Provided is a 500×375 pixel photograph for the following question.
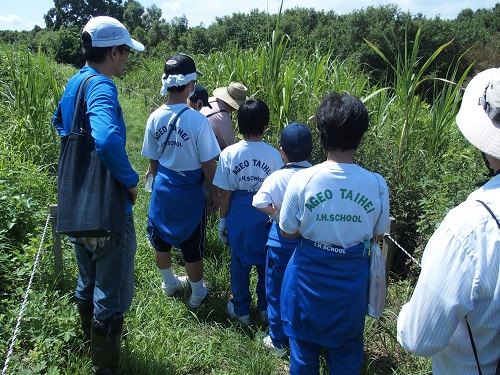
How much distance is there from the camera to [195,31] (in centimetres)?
2595

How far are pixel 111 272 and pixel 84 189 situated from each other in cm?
44

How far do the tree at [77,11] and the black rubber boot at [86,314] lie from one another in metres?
64.0

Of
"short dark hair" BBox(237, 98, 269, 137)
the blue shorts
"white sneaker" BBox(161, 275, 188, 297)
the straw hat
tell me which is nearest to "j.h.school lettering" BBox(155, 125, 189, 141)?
"short dark hair" BBox(237, 98, 269, 137)

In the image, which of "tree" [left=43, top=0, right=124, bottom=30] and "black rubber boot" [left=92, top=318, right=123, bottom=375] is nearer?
"black rubber boot" [left=92, top=318, right=123, bottom=375]

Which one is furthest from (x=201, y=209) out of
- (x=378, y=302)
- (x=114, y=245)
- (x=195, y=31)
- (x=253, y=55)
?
(x=195, y=31)

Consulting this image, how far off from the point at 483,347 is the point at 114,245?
1622 mm

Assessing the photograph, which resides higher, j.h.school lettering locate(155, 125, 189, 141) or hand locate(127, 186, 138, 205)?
j.h.school lettering locate(155, 125, 189, 141)

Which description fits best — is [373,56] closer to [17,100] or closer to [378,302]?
[17,100]

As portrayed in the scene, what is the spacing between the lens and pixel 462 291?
1.09 metres

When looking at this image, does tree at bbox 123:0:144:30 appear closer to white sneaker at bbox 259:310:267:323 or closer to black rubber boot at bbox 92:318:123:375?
white sneaker at bbox 259:310:267:323

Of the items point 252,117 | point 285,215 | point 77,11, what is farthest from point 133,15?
point 285,215

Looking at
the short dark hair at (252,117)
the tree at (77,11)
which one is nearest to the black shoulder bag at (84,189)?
the short dark hair at (252,117)

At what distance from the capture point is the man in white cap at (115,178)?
1960 mm

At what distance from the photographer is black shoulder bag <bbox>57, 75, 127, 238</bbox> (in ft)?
6.43
